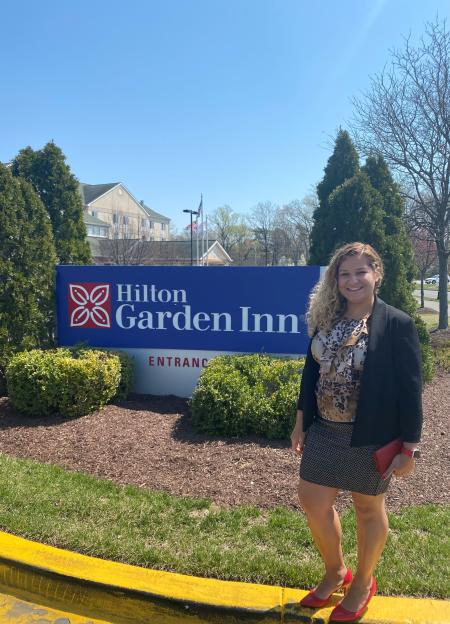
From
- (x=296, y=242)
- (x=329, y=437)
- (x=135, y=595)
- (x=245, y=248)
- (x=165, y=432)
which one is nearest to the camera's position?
(x=329, y=437)

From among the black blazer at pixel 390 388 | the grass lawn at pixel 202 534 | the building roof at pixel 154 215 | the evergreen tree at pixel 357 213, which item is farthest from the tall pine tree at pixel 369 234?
the building roof at pixel 154 215

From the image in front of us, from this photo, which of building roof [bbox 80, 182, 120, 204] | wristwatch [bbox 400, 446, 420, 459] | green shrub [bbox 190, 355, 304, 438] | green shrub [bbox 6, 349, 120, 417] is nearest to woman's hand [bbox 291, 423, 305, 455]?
wristwatch [bbox 400, 446, 420, 459]

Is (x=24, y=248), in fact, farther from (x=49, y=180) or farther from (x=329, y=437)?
(x=329, y=437)

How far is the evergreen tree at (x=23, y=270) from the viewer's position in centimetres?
577

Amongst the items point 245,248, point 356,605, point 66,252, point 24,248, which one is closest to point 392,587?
point 356,605

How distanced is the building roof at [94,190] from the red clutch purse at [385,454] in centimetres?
→ 5768

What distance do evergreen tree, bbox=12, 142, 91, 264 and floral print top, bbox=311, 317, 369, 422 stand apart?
18.8 ft

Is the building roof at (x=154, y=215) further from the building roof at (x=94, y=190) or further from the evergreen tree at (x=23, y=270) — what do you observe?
the evergreen tree at (x=23, y=270)

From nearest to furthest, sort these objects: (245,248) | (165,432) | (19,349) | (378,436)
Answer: (378,436) → (165,432) → (19,349) → (245,248)

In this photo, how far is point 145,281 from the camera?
19.5 feet

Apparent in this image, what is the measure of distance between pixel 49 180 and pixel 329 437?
6472 millimetres

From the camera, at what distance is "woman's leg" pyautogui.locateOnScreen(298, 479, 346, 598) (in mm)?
2225

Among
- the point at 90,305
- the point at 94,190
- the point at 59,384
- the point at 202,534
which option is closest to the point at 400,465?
the point at 202,534

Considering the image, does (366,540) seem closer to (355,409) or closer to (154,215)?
(355,409)
